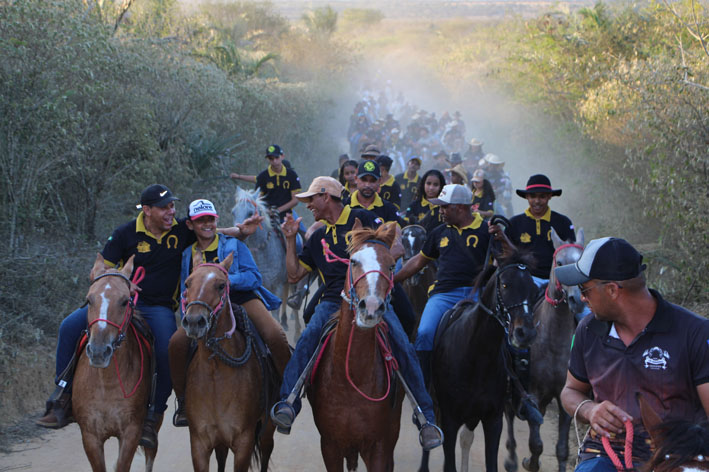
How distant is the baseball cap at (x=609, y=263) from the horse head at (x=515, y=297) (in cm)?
236

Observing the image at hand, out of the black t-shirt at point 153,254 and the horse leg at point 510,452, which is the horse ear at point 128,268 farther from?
the horse leg at point 510,452

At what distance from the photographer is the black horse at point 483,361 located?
231 inches

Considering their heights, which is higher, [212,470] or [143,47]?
[143,47]

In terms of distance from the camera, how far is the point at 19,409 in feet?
26.4

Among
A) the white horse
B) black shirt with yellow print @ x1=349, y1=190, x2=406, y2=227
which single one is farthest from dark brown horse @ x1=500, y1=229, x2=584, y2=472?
the white horse

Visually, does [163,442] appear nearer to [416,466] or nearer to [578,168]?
[416,466]

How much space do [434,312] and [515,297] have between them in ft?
4.12

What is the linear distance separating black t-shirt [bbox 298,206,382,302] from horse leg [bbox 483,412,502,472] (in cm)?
174

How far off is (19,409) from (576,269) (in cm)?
702

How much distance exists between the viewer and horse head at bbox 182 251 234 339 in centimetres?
496

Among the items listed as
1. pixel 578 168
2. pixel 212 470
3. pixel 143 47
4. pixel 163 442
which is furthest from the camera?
pixel 578 168

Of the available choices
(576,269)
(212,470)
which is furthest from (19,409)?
(576,269)

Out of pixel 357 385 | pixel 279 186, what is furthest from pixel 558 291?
pixel 279 186

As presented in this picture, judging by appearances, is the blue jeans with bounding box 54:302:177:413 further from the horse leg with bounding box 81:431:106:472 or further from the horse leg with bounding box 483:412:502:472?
the horse leg with bounding box 483:412:502:472
